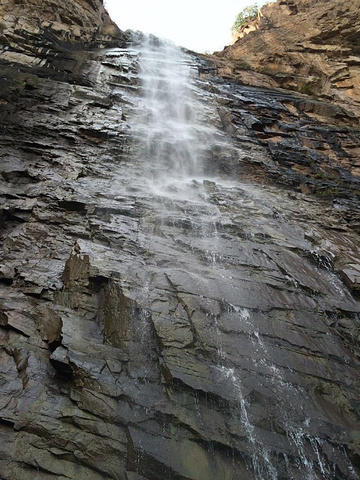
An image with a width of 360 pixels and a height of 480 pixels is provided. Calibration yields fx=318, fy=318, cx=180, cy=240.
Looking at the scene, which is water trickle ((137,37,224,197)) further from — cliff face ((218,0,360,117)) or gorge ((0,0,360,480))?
cliff face ((218,0,360,117))

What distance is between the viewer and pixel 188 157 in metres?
11.1

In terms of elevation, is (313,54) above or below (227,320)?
above

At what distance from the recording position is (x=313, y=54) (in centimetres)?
1848

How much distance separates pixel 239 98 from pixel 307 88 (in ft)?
16.2

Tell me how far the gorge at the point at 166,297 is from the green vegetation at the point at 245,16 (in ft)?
63.1

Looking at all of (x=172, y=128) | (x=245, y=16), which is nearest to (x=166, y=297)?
(x=172, y=128)

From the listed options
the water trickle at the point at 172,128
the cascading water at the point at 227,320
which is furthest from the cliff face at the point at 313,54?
the cascading water at the point at 227,320

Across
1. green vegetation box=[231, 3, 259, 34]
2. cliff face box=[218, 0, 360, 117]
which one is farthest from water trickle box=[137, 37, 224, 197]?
green vegetation box=[231, 3, 259, 34]

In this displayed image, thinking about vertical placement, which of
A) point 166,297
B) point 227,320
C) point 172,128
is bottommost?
point 227,320

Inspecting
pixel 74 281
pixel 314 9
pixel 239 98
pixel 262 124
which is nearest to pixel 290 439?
pixel 74 281

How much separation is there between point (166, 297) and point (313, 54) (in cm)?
1939

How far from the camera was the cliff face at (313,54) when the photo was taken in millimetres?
17312

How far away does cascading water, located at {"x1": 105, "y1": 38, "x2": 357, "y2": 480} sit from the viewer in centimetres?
388

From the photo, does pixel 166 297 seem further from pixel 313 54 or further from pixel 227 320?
pixel 313 54
